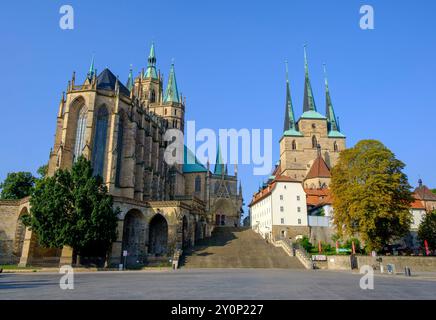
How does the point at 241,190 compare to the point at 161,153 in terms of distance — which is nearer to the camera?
the point at 161,153

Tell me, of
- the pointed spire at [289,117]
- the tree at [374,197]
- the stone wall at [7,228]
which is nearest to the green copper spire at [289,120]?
the pointed spire at [289,117]

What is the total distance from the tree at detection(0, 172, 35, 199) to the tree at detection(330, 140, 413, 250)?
153 feet

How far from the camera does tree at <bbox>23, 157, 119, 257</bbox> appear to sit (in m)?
31.4

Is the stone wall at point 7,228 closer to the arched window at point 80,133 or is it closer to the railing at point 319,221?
the arched window at point 80,133

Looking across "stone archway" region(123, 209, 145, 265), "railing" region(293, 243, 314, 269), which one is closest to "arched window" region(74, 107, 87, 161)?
"stone archway" region(123, 209, 145, 265)

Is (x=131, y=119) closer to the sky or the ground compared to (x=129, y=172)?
closer to the sky

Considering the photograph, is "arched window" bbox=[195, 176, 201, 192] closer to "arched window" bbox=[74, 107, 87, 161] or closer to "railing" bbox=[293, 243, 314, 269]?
"arched window" bbox=[74, 107, 87, 161]

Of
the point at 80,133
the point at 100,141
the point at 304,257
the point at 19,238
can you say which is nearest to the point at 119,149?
the point at 100,141

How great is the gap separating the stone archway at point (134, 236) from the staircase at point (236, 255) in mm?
5474
